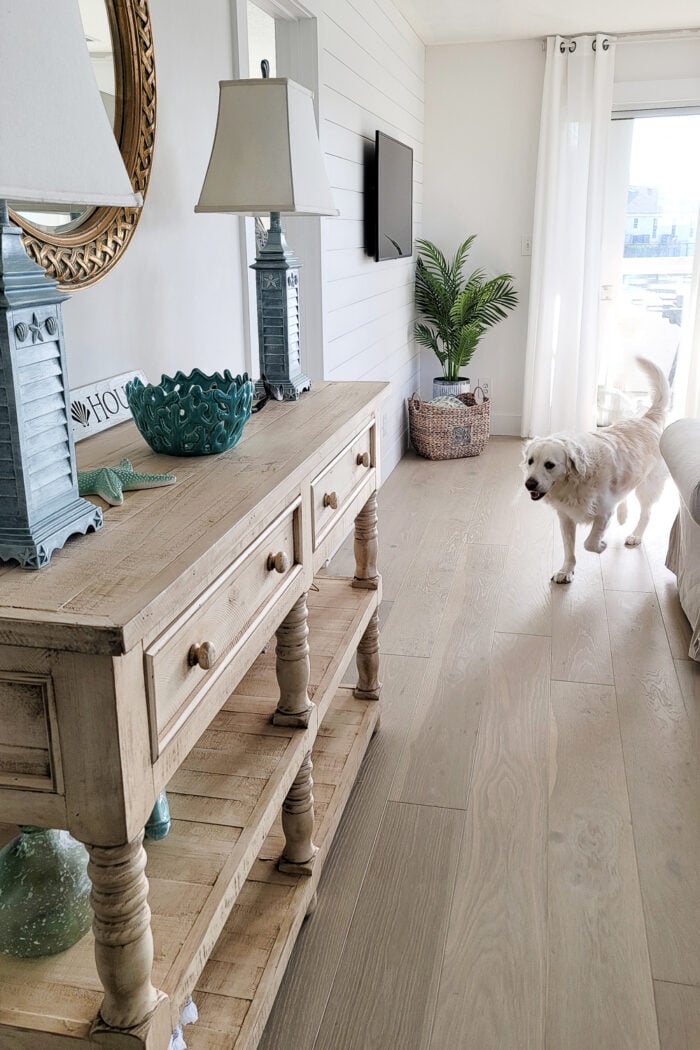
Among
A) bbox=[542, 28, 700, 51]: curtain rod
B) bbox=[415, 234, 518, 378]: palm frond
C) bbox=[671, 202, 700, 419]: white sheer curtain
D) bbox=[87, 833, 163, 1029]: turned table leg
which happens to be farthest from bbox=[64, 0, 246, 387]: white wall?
bbox=[671, 202, 700, 419]: white sheer curtain

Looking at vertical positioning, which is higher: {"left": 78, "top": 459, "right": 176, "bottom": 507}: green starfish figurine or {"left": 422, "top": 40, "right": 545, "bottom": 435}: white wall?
{"left": 422, "top": 40, "right": 545, "bottom": 435}: white wall

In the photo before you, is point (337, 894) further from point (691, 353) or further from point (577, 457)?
point (691, 353)

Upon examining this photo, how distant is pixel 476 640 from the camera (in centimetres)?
295

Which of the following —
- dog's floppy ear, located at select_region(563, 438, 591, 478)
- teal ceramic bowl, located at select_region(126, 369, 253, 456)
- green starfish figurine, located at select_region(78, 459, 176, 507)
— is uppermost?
teal ceramic bowl, located at select_region(126, 369, 253, 456)

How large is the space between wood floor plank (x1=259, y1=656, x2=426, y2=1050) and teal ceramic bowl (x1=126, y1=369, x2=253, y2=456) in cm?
94

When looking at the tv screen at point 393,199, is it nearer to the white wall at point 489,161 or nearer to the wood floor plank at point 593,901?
the white wall at point 489,161

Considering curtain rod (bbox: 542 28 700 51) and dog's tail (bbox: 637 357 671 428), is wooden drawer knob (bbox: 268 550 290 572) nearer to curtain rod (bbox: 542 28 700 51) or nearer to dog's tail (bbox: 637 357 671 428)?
dog's tail (bbox: 637 357 671 428)

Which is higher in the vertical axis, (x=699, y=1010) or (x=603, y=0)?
(x=603, y=0)

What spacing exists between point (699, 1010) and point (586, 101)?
5207 millimetres

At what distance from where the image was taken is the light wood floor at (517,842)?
1518 mm

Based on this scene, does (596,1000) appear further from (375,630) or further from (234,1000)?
(375,630)

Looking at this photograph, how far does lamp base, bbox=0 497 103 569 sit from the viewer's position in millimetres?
949

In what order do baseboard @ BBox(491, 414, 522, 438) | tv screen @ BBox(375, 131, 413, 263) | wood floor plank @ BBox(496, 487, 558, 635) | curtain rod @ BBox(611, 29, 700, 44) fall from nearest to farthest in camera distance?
wood floor plank @ BBox(496, 487, 558, 635)
tv screen @ BBox(375, 131, 413, 263)
curtain rod @ BBox(611, 29, 700, 44)
baseboard @ BBox(491, 414, 522, 438)

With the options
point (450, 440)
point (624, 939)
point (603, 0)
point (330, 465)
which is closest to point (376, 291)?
point (450, 440)
